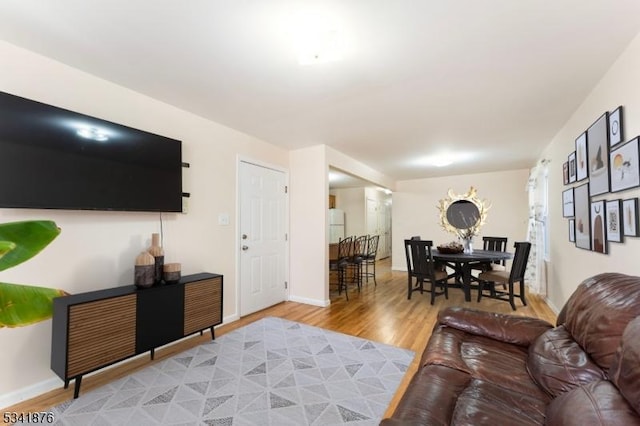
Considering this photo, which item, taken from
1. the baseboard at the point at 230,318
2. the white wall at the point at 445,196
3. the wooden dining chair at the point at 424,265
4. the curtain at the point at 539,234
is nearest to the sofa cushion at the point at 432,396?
the baseboard at the point at 230,318

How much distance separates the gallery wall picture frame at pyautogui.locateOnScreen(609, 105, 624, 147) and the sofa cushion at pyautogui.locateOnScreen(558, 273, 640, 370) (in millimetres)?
1089

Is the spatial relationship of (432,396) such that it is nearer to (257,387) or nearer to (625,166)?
(257,387)

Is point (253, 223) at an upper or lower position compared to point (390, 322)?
upper

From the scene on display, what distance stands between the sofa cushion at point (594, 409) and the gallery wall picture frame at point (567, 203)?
8.77 feet

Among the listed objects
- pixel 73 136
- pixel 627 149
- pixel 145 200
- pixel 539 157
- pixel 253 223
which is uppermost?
pixel 539 157

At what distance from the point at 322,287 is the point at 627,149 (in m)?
3.26

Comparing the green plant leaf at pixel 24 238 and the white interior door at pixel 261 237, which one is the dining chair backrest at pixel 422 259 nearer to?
the white interior door at pixel 261 237

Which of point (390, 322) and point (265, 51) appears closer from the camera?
point (265, 51)

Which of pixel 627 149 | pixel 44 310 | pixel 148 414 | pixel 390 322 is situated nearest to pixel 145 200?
pixel 44 310

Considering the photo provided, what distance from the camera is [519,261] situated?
385 centimetres

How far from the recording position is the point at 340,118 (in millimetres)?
3045

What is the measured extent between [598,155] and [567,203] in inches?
39.7

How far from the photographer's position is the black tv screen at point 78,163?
5.87 ft

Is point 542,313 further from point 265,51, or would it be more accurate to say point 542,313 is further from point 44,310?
point 44,310
